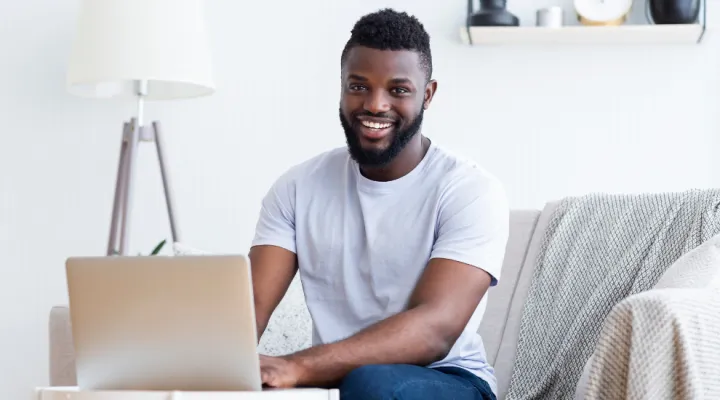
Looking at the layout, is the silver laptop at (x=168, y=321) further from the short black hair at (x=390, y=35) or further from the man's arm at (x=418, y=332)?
the short black hair at (x=390, y=35)

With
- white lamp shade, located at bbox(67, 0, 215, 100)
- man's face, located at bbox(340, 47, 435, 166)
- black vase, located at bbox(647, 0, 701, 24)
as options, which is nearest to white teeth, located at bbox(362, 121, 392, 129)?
man's face, located at bbox(340, 47, 435, 166)

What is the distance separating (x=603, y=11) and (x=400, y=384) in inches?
72.3

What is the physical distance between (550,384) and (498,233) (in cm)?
45

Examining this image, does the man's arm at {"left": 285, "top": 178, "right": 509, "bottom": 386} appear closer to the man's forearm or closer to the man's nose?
the man's forearm

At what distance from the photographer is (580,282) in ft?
7.17

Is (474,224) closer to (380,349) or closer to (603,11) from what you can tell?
(380,349)

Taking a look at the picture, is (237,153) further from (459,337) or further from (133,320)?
(133,320)

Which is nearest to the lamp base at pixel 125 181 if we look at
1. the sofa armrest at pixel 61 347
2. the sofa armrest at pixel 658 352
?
the sofa armrest at pixel 61 347

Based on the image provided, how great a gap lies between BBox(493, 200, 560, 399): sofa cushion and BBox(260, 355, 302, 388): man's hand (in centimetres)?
79

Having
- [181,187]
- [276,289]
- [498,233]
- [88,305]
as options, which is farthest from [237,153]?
[88,305]

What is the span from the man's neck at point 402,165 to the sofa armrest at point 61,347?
78cm

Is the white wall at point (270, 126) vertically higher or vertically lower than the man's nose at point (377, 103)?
lower

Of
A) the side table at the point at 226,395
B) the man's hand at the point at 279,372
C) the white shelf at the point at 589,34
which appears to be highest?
the white shelf at the point at 589,34

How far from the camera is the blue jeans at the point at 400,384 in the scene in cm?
150
